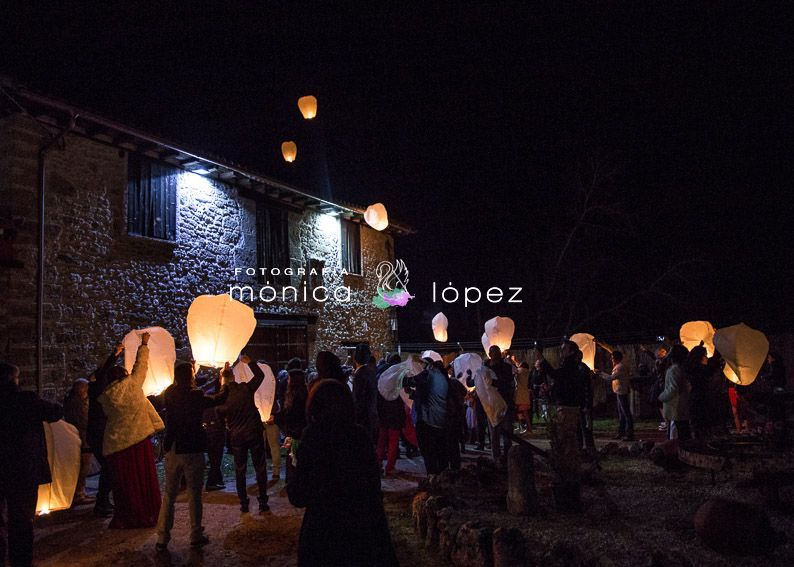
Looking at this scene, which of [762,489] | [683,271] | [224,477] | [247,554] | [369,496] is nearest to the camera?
[369,496]

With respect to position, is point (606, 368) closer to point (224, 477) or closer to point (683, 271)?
point (683, 271)

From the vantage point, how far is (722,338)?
321 inches

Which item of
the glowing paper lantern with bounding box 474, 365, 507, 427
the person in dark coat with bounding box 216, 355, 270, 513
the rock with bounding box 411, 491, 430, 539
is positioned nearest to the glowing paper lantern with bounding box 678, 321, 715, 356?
the glowing paper lantern with bounding box 474, 365, 507, 427

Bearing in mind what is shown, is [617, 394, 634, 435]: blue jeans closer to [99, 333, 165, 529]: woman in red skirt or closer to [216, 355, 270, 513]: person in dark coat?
[216, 355, 270, 513]: person in dark coat

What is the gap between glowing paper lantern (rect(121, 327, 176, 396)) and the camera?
6.35 meters

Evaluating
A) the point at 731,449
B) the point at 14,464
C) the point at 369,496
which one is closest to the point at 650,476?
the point at 731,449

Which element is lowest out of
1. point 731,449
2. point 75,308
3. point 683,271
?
point 731,449

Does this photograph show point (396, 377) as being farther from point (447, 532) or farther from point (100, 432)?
point (100, 432)

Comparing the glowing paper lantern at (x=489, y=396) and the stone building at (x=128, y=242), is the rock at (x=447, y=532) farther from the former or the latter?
the stone building at (x=128, y=242)

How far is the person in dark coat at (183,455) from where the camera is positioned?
5.21 m

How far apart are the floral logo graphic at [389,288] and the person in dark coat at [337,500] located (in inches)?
624

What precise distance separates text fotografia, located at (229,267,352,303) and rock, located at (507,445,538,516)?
30.0ft

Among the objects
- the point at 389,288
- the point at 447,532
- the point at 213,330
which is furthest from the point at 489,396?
the point at 389,288

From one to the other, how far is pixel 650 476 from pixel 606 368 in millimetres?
8834
